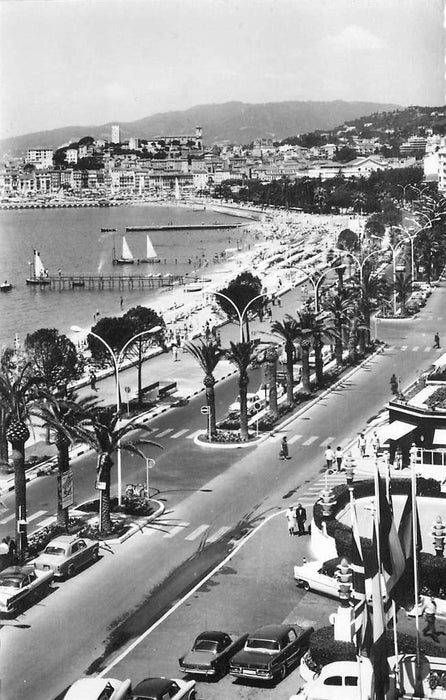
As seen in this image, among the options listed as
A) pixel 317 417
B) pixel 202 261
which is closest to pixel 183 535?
pixel 317 417

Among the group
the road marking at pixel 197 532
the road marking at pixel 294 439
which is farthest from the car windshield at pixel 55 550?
the road marking at pixel 294 439

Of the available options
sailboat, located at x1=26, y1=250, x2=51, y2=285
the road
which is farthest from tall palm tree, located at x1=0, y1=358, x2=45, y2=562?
sailboat, located at x1=26, y1=250, x2=51, y2=285

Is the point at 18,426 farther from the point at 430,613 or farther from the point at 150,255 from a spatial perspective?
the point at 150,255

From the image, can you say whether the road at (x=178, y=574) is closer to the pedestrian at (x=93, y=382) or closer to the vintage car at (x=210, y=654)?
the vintage car at (x=210, y=654)

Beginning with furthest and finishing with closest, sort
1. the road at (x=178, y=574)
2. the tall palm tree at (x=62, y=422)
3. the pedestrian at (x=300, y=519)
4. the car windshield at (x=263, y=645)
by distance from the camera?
the tall palm tree at (x=62, y=422), the pedestrian at (x=300, y=519), the road at (x=178, y=574), the car windshield at (x=263, y=645)

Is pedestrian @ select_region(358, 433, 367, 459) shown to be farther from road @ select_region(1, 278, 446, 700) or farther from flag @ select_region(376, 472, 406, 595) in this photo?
flag @ select_region(376, 472, 406, 595)

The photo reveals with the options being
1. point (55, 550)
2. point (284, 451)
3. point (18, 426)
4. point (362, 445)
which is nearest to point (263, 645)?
point (55, 550)
